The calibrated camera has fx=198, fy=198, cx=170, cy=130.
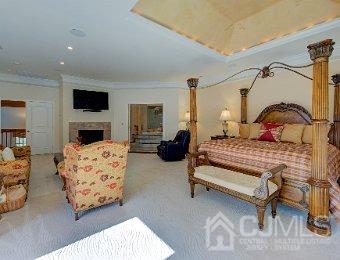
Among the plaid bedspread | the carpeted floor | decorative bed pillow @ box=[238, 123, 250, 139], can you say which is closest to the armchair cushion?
the carpeted floor

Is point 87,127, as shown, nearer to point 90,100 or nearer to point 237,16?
point 90,100

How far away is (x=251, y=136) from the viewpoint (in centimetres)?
495

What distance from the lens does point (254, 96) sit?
5758 mm

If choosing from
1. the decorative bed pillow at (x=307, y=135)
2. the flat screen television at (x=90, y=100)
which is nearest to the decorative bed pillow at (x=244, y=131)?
the decorative bed pillow at (x=307, y=135)

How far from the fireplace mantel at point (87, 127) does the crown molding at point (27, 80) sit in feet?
6.01

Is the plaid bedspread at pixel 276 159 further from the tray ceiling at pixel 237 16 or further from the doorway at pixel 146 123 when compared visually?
the doorway at pixel 146 123

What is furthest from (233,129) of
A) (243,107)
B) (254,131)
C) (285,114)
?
(285,114)

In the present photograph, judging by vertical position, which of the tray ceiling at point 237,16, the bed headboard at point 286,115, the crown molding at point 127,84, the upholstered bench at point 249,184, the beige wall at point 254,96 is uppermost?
the tray ceiling at point 237,16

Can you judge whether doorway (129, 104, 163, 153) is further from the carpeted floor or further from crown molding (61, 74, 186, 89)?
the carpeted floor

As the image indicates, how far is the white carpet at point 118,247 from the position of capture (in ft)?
6.31

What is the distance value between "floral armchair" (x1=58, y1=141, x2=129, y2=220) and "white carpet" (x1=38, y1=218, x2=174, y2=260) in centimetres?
53

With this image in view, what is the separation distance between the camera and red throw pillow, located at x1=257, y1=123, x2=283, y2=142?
4.42 meters

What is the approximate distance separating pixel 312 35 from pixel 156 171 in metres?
4.26

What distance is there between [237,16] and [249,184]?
3.25 metres
